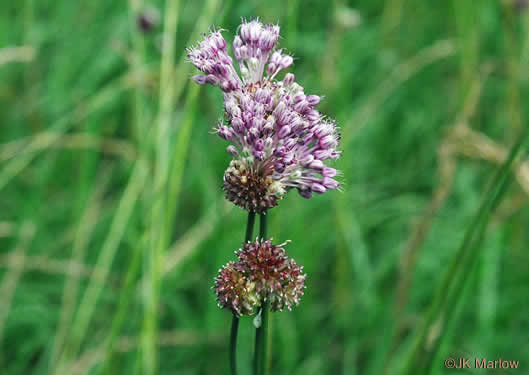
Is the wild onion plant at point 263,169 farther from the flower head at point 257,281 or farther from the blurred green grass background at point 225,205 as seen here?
the blurred green grass background at point 225,205

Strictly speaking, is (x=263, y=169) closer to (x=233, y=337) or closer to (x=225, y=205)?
(x=233, y=337)

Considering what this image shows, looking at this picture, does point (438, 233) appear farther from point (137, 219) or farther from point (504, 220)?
point (137, 219)

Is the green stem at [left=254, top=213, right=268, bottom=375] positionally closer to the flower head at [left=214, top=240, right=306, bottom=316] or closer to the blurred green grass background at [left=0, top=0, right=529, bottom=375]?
the flower head at [left=214, top=240, right=306, bottom=316]

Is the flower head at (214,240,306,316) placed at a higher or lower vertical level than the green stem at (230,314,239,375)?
higher

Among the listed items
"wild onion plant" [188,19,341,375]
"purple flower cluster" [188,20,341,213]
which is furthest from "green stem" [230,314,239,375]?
"purple flower cluster" [188,20,341,213]

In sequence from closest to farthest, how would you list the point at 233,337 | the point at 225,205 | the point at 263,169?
the point at 233,337, the point at 263,169, the point at 225,205

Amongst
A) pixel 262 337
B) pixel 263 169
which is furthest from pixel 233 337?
pixel 263 169

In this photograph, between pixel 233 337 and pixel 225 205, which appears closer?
pixel 233 337
